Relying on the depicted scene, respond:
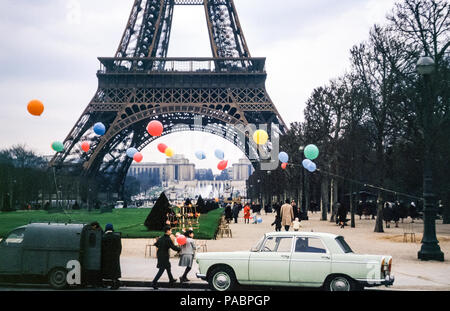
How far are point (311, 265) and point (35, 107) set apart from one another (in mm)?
13193

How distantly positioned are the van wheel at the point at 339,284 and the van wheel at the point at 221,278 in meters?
2.17

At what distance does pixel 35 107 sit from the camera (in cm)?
2178

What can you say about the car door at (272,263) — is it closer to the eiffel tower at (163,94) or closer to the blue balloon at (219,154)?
the blue balloon at (219,154)

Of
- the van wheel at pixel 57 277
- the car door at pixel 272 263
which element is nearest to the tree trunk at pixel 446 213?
the car door at pixel 272 263

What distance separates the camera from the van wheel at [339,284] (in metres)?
13.0

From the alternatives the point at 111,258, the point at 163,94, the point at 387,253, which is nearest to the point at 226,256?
the point at 111,258

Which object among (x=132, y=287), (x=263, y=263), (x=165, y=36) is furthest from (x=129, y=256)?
(x=165, y=36)

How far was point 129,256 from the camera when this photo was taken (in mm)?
22172

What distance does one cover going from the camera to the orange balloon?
71.3 ft

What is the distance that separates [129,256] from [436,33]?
869 inches

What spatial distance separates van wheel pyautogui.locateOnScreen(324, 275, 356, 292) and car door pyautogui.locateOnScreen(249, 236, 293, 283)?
3.10ft

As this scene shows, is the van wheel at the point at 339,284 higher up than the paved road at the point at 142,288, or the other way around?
the van wheel at the point at 339,284

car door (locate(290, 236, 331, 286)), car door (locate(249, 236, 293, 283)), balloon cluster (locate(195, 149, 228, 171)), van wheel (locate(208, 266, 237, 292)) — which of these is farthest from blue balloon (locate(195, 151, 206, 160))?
car door (locate(290, 236, 331, 286))

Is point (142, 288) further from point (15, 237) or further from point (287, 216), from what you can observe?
point (287, 216)
